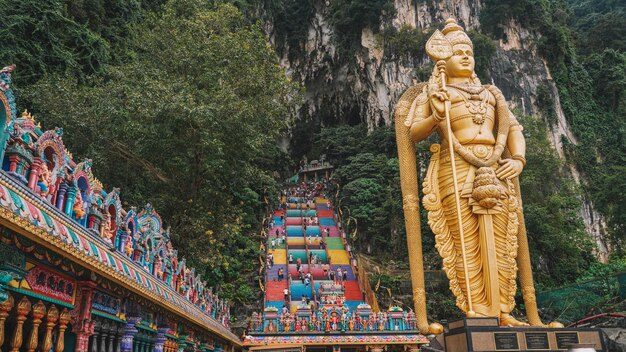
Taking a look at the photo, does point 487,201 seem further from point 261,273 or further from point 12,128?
point 261,273

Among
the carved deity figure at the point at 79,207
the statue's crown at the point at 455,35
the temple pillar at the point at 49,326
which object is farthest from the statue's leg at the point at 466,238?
the temple pillar at the point at 49,326

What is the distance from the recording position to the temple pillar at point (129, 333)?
4111 mm

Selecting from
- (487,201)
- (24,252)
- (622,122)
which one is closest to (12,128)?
(24,252)

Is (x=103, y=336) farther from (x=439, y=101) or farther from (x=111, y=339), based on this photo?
(x=439, y=101)

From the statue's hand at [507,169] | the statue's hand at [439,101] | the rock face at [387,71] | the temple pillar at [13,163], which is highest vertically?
the rock face at [387,71]

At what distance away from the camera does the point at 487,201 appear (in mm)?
5613

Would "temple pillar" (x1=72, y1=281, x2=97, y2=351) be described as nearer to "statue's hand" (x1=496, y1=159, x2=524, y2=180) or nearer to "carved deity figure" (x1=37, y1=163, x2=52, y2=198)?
"carved deity figure" (x1=37, y1=163, x2=52, y2=198)

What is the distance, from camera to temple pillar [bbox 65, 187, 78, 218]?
3.22m

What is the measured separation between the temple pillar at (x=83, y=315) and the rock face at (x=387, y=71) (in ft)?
73.9

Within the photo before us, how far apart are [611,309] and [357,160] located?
1769 centimetres

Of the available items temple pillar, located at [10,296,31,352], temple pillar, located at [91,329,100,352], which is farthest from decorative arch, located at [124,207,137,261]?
temple pillar, located at [10,296,31,352]

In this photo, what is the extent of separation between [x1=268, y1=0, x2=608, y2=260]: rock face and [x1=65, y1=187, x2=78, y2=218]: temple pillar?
22.7 meters

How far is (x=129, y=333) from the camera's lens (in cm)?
417

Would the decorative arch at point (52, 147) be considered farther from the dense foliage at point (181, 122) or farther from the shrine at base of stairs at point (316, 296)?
the shrine at base of stairs at point (316, 296)
